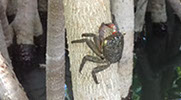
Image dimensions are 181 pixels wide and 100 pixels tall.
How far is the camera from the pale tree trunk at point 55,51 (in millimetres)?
2514

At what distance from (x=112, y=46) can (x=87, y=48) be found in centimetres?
18

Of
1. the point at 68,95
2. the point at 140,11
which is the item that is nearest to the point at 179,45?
the point at 140,11

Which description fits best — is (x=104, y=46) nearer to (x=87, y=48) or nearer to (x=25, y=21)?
(x=87, y=48)

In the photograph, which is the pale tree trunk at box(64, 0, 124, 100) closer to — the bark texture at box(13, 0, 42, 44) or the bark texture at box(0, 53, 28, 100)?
the bark texture at box(0, 53, 28, 100)

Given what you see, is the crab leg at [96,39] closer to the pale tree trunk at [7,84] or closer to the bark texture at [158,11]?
the pale tree trunk at [7,84]

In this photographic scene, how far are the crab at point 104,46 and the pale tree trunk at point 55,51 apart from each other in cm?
87

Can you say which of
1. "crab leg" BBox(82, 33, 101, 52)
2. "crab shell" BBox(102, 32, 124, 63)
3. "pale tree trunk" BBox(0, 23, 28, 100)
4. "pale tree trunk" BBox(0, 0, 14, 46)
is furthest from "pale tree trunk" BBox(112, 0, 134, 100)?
"pale tree trunk" BBox(0, 0, 14, 46)

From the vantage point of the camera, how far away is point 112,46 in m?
1.78

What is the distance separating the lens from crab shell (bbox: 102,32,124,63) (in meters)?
1.73

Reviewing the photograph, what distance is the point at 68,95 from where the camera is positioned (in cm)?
503

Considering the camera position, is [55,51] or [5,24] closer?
[55,51]

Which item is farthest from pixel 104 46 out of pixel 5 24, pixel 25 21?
pixel 25 21

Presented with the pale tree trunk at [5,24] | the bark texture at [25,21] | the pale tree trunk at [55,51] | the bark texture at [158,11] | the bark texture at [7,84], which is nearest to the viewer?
the bark texture at [7,84]

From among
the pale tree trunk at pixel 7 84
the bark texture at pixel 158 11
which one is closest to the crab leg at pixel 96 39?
the pale tree trunk at pixel 7 84
